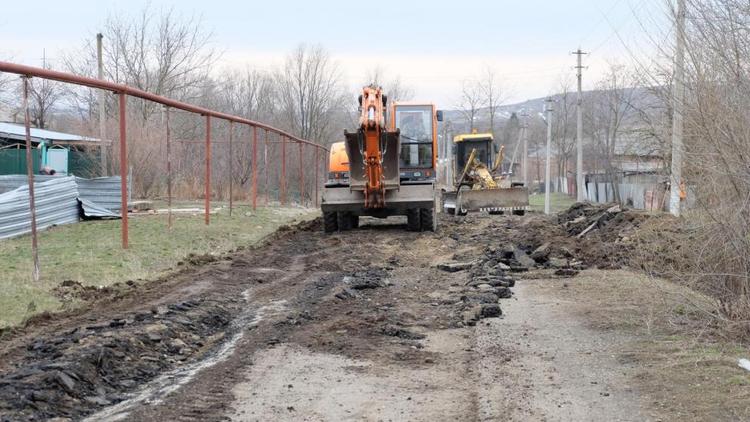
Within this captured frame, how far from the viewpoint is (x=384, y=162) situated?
19.5 m

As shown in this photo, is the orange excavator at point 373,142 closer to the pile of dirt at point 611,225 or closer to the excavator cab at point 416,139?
the excavator cab at point 416,139

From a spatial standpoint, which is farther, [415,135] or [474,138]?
[474,138]

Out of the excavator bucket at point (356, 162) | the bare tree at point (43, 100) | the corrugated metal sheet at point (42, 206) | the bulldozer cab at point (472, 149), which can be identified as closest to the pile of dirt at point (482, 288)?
the excavator bucket at point (356, 162)

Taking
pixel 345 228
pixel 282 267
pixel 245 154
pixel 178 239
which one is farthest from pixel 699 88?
pixel 245 154

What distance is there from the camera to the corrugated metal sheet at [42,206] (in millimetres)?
15727

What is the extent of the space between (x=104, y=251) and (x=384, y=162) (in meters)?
8.14

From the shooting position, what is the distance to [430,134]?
21.6m

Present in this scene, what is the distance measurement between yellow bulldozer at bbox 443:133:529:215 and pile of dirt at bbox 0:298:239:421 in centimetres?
2060

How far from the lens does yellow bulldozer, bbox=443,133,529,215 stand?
A: 94.1ft

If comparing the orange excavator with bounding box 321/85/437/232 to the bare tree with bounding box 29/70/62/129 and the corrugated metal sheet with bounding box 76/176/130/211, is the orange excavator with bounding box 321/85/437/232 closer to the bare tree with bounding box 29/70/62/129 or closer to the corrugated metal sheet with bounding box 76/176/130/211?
the corrugated metal sheet with bounding box 76/176/130/211

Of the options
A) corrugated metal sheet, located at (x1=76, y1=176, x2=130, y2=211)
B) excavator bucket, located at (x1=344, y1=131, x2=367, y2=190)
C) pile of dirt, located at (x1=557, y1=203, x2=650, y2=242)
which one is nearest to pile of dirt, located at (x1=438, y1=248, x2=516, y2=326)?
pile of dirt, located at (x1=557, y1=203, x2=650, y2=242)

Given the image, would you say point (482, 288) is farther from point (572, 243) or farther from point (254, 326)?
point (572, 243)

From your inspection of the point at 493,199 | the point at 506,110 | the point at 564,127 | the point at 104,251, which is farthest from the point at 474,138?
the point at 506,110

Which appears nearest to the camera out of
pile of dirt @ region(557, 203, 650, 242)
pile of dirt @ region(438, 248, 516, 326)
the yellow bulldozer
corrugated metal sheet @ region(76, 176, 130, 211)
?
A: pile of dirt @ region(438, 248, 516, 326)
